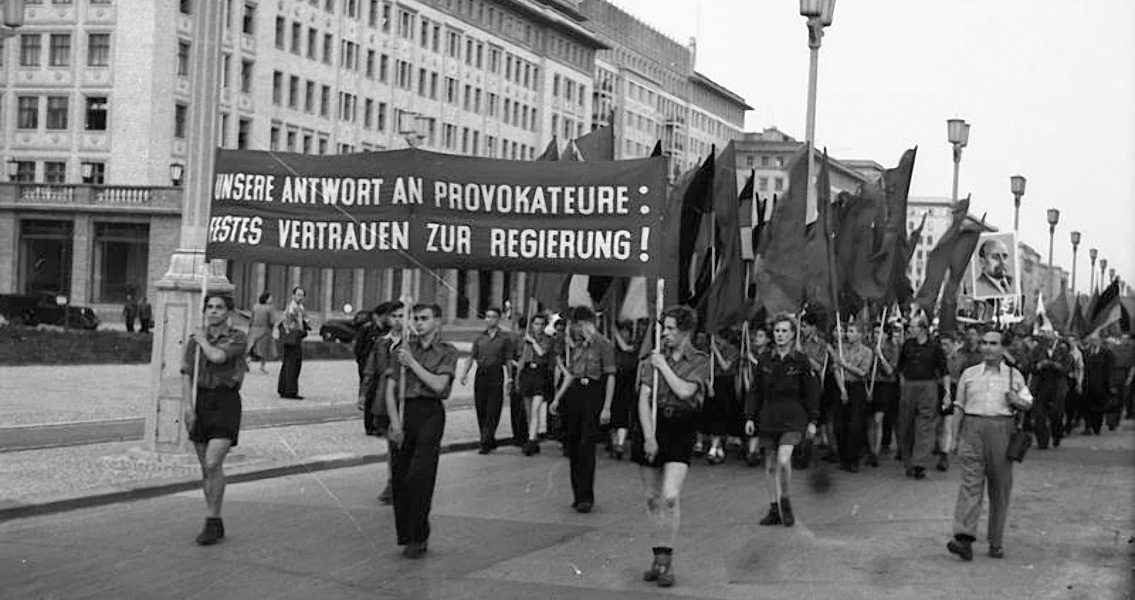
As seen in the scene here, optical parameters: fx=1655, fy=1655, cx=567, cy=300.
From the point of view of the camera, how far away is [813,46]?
24031mm

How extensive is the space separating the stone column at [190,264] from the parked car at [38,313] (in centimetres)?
3723

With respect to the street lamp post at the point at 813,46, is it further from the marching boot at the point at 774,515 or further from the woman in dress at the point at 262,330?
the woman in dress at the point at 262,330

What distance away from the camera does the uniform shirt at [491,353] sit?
61.9 ft

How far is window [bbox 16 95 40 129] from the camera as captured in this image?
210 feet

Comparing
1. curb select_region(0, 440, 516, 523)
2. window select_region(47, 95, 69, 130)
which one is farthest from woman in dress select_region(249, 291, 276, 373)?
window select_region(47, 95, 69, 130)

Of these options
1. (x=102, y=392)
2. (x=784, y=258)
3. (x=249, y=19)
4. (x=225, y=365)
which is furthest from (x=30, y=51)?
(x=225, y=365)

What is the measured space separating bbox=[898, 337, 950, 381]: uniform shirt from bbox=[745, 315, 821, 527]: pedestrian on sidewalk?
225 inches

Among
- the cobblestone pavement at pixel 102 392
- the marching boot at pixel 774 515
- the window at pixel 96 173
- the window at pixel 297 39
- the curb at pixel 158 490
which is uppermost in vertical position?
the window at pixel 297 39

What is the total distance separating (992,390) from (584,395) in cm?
421

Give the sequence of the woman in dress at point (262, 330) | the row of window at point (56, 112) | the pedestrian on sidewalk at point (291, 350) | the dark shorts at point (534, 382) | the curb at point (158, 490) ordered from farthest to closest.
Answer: the row of window at point (56, 112), the woman in dress at point (262, 330), the pedestrian on sidewalk at point (291, 350), the dark shorts at point (534, 382), the curb at point (158, 490)

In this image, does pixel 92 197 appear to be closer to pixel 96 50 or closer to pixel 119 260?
pixel 119 260

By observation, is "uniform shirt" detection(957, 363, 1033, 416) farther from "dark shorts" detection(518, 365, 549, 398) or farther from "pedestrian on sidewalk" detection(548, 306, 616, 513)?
"dark shorts" detection(518, 365, 549, 398)

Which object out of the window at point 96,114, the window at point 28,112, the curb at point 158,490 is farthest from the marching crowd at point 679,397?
the window at point 28,112

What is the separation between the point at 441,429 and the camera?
11.3 m
